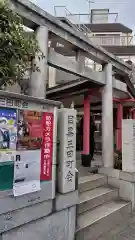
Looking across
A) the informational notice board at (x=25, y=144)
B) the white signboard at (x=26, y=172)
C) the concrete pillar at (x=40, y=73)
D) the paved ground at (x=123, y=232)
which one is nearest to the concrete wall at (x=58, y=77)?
the concrete pillar at (x=40, y=73)

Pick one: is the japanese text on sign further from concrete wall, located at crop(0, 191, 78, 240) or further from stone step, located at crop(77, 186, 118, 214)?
stone step, located at crop(77, 186, 118, 214)

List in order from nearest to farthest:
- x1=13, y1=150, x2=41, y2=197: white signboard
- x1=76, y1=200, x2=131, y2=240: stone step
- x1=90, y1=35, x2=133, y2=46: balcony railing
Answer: x1=13, y1=150, x2=41, y2=197: white signboard < x1=76, y1=200, x2=131, y2=240: stone step < x1=90, y1=35, x2=133, y2=46: balcony railing

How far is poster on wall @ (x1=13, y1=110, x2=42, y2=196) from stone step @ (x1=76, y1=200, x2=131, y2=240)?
1.40 meters

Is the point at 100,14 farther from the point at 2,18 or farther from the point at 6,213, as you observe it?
the point at 6,213

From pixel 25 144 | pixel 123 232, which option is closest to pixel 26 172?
pixel 25 144

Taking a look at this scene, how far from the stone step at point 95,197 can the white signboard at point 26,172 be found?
1.58 meters

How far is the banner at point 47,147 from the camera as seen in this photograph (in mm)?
3010

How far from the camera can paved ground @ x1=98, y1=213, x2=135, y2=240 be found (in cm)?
381

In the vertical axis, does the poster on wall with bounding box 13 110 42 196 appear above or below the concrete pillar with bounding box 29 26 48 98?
below

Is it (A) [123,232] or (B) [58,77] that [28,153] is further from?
(B) [58,77]

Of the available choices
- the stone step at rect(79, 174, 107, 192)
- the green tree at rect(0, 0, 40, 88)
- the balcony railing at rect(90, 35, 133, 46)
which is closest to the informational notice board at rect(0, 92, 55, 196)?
the green tree at rect(0, 0, 40, 88)

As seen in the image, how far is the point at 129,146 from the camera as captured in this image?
5383mm

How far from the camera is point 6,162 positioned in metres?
2.56

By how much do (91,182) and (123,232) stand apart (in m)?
1.32
